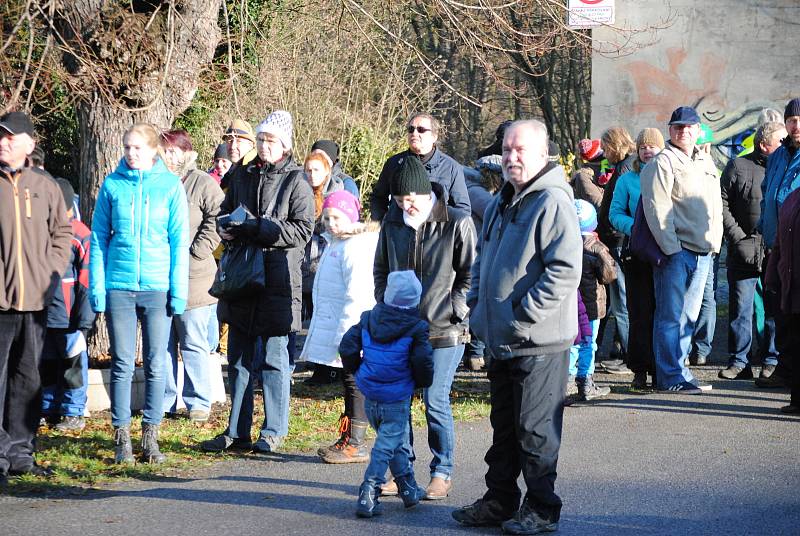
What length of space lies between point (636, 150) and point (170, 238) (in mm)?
5103

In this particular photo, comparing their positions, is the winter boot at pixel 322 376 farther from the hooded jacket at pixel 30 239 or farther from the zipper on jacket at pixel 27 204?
the zipper on jacket at pixel 27 204

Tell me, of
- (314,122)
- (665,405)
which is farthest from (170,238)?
(314,122)

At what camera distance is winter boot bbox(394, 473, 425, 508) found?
6.27 meters

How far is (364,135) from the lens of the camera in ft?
70.9

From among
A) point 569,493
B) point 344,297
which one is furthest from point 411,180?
point 569,493

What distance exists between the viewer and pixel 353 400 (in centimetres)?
743

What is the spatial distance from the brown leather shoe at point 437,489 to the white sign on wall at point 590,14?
609 centimetres

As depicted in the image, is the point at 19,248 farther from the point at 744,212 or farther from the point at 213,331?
the point at 744,212

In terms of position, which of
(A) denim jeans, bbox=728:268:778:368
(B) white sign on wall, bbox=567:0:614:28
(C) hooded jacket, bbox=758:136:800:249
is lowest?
(A) denim jeans, bbox=728:268:778:368

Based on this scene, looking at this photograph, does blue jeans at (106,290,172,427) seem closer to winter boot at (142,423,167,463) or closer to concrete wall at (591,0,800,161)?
winter boot at (142,423,167,463)

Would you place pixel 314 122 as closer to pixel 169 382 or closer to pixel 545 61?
pixel 545 61

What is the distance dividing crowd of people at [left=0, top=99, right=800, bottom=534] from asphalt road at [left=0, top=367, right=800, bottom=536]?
0.24m

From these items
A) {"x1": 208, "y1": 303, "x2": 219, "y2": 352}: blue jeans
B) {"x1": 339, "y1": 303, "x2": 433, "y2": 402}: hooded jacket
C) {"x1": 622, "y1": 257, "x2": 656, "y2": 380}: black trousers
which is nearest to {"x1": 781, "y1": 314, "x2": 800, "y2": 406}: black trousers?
{"x1": 622, "y1": 257, "x2": 656, "y2": 380}: black trousers

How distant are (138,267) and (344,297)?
1380 millimetres
